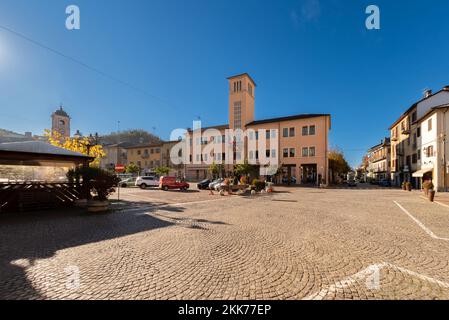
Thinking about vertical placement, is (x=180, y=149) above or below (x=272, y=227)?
above

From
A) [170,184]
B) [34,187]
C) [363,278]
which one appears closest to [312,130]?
[170,184]

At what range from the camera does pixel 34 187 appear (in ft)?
35.2

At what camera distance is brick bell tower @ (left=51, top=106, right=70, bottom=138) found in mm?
51531

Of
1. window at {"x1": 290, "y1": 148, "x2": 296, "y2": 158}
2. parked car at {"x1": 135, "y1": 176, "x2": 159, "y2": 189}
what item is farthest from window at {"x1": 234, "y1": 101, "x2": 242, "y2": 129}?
parked car at {"x1": 135, "y1": 176, "x2": 159, "y2": 189}

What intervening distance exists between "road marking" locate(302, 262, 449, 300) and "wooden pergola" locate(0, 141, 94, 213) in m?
13.1

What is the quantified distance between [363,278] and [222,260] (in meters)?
2.75

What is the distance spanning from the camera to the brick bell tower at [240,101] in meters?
42.8

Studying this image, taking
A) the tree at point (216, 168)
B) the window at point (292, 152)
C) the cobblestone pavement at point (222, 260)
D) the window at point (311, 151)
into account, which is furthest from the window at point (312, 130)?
the cobblestone pavement at point (222, 260)

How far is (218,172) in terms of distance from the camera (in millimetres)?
39969

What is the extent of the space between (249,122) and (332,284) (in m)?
41.3
